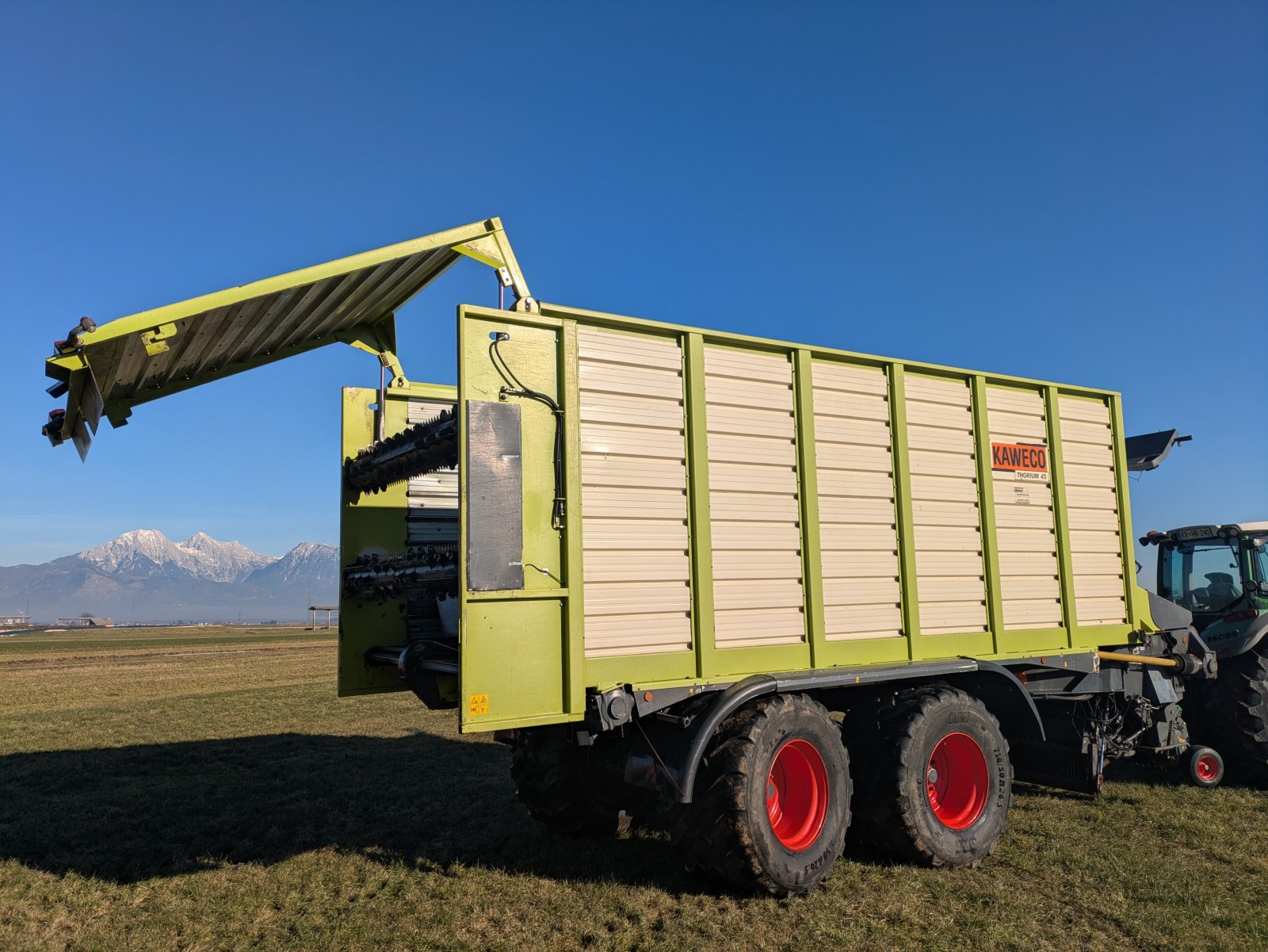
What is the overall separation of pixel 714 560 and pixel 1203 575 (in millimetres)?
7139

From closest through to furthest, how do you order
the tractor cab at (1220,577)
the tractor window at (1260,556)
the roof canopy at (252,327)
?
the roof canopy at (252,327)
the tractor cab at (1220,577)
the tractor window at (1260,556)

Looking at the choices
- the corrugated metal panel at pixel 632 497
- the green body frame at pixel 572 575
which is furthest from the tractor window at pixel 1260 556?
the corrugated metal panel at pixel 632 497

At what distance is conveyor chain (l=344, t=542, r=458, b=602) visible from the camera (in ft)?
18.6

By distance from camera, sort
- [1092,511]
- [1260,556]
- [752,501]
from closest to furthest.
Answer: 1. [752,501]
2. [1092,511]
3. [1260,556]

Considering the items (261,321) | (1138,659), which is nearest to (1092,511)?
(1138,659)

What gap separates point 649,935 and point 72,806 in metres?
5.97

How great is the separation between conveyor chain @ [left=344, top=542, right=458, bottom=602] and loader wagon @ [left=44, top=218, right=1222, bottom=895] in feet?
0.11

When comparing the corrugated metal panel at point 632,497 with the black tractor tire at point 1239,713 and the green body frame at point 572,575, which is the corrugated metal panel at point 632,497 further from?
the black tractor tire at point 1239,713

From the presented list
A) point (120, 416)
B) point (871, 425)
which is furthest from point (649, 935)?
point (120, 416)

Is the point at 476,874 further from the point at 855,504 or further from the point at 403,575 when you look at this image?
the point at 855,504

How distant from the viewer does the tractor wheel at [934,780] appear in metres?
5.66

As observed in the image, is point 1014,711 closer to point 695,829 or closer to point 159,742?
point 695,829

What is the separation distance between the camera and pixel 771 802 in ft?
17.8

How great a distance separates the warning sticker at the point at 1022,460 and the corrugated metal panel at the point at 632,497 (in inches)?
119
